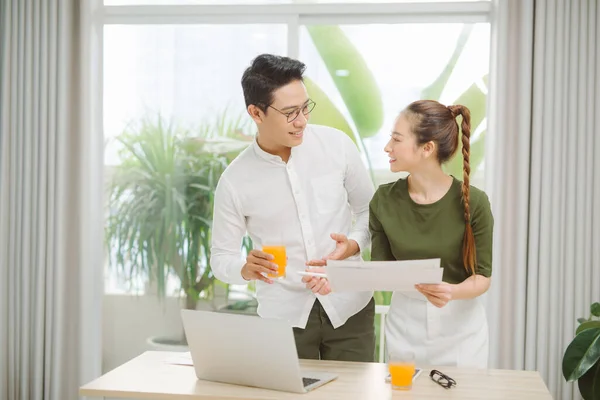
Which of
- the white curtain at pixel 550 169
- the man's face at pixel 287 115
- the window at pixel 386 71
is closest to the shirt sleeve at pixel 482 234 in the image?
the man's face at pixel 287 115

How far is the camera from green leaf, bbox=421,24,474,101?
12.6ft

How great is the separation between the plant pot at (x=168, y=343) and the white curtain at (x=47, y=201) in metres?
0.33

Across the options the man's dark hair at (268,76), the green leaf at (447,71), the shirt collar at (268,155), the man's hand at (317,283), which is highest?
the green leaf at (447,71)

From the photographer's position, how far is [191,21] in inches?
157

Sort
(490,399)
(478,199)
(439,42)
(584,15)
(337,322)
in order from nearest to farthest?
(490,399)
(478,199)
(337,322)
(584,15)
(439,42)

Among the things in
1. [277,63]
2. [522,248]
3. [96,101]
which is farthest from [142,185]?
[522,248]

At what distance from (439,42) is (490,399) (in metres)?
2.39

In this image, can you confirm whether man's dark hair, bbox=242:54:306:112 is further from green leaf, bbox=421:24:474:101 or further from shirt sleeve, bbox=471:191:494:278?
green leaf, bbox=421:24:474:101

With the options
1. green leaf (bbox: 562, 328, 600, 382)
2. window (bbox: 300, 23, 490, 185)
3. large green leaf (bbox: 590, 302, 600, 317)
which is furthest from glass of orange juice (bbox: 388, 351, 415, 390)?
window (bbox: 300, 23, 490, 185)

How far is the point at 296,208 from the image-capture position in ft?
8.56

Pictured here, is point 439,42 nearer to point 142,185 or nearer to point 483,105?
point 483,105

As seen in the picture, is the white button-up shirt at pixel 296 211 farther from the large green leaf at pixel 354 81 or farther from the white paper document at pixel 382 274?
the large green leaf at pixel 354 81

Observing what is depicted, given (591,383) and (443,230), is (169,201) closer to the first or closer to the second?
(443,230)

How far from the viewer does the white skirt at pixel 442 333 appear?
238 cm
